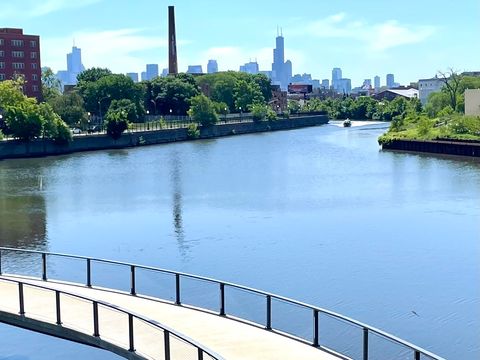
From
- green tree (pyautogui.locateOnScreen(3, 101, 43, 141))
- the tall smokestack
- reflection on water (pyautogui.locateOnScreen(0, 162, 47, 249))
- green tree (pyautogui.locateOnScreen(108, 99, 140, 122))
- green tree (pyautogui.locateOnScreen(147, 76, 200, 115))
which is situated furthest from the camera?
the tall smokestack

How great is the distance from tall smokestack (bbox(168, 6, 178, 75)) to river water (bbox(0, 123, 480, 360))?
251ft

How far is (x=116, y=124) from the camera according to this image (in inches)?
3647

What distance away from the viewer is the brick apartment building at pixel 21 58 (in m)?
111

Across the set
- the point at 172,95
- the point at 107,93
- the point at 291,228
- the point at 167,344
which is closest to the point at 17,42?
the point at 107,93

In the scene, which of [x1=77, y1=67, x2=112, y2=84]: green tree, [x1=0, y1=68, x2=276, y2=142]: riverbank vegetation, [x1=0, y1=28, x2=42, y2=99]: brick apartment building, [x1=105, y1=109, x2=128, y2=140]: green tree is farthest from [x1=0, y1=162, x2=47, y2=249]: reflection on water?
[x1=77, y1=67, x2=112, y2=84]: green tree

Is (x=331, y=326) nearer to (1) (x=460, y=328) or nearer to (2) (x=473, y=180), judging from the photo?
(1) (x=460, y=328)

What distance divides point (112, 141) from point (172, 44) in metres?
58.6

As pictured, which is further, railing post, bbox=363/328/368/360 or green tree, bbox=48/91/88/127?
green tree, bbox=48/91/88/127

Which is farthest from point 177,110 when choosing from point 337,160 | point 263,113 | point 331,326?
point 331,326

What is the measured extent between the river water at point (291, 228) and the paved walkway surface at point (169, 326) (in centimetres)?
432

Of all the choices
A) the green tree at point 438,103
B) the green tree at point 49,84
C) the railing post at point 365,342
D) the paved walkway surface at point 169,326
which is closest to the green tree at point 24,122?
the green tree at point 49,84

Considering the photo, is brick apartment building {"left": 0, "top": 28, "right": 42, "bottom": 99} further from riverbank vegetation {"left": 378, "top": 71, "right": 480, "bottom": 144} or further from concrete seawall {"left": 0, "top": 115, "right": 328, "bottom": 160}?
riverbank vegetation {"left": 378, "top": 71, "right": 480, "bottom": 144}

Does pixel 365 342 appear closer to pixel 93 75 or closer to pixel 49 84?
pixel 93 75

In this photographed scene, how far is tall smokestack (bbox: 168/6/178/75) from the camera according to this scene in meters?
146
